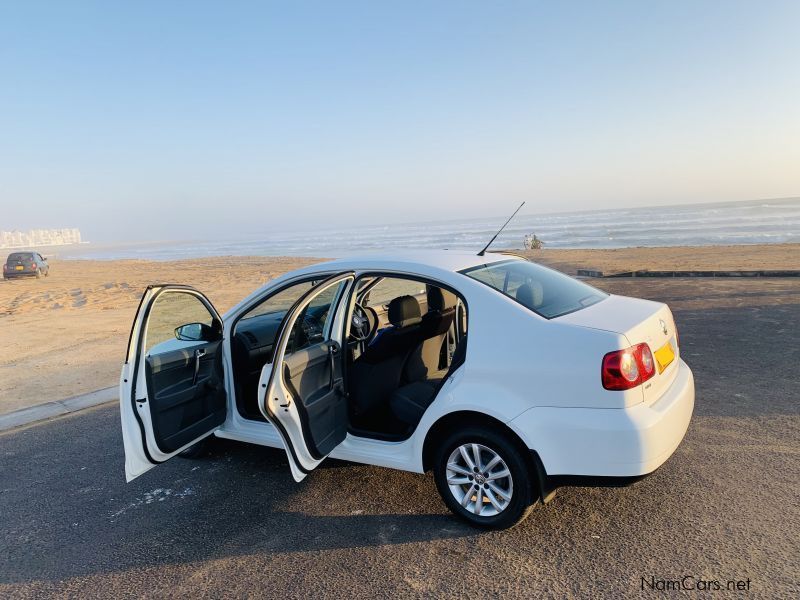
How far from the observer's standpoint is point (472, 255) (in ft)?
13.3

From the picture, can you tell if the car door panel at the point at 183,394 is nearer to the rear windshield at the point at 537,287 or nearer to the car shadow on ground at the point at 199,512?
the car shadow on ground at the point at 199,512

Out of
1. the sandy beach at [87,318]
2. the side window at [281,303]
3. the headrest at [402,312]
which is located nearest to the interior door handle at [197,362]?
the side window at [281,303]

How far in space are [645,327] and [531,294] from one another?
27.0 inches

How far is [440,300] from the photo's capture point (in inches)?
176

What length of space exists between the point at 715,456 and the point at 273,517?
3.14 meters

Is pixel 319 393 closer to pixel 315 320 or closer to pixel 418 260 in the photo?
pixel 418 260

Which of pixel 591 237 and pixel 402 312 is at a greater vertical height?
pixel 402 312

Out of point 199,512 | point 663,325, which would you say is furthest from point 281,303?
point 663,325

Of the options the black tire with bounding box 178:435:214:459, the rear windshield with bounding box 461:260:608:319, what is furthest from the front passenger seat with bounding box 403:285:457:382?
the black tire with bounding box 178:435:214:459

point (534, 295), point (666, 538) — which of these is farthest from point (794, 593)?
point (534, 295)

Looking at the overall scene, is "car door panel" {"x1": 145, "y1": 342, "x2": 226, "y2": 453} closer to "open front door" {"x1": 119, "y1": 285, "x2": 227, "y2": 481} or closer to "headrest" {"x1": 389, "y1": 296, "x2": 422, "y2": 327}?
"open front door" {"x1": 119, "y1": 285, "x2": 227, "y2": 481}

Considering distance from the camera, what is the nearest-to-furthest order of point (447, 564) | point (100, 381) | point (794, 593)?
1. point (794, 593)
2. point (447, 564)
3. point (100, 381)

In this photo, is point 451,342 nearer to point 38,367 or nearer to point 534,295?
point 534,295

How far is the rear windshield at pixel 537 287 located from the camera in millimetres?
3316
